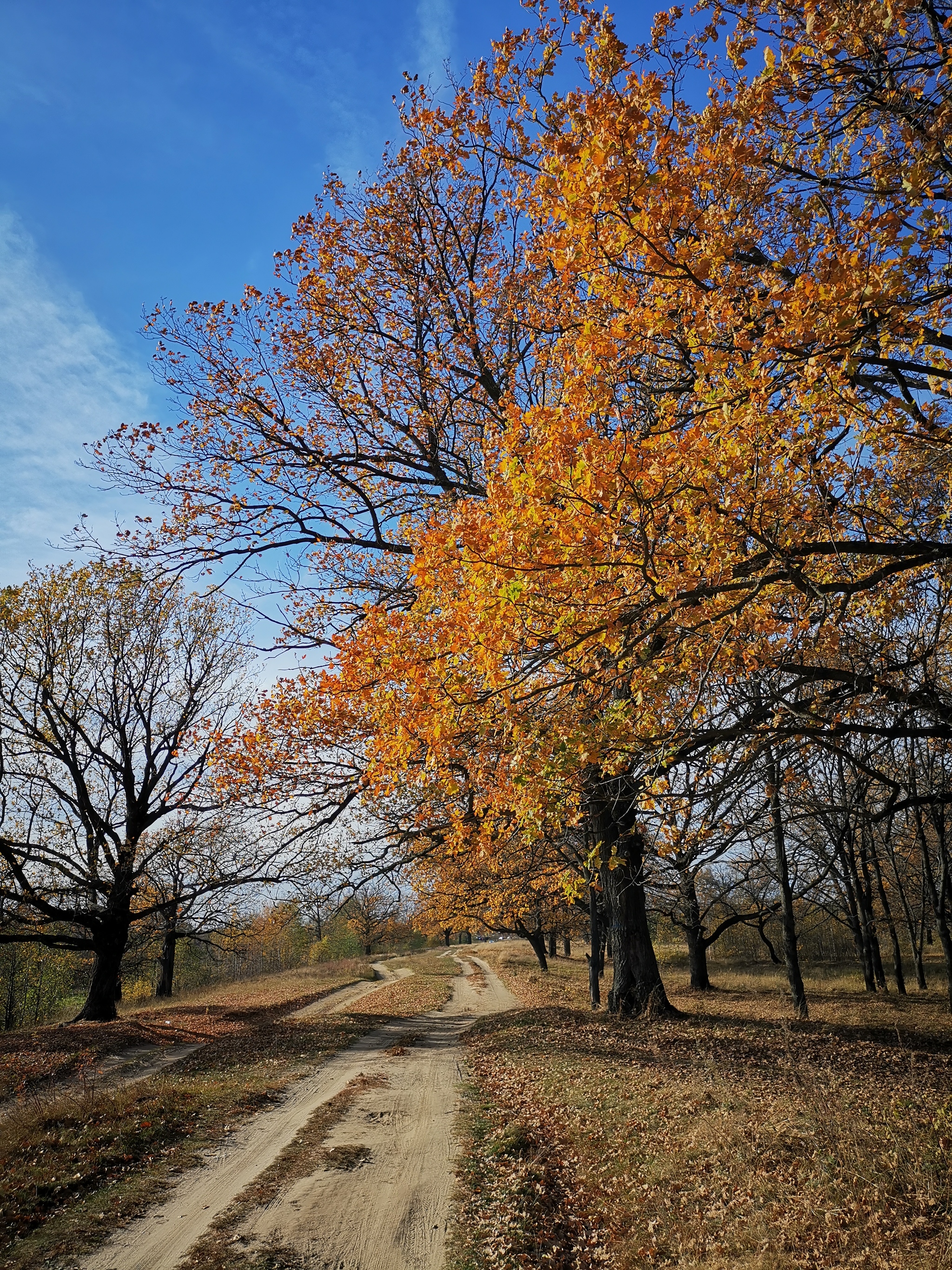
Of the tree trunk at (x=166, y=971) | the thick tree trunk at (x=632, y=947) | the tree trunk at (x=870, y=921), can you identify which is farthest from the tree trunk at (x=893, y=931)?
the tree trunk at (x=166, y=971)

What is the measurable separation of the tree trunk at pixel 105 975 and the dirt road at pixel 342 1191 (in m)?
12.9

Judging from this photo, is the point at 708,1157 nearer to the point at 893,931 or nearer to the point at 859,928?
the point at 859,928

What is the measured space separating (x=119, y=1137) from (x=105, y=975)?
14.8 metres

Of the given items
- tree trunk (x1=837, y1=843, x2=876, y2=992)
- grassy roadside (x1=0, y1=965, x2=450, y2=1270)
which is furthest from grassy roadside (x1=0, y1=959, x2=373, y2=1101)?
tree trunk (x1=837, y1=843, x2=876, y2=992)

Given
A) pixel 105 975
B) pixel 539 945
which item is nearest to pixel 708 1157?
pixel 105 975

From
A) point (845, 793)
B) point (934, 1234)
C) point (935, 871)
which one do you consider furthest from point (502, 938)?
point (934, 1234)

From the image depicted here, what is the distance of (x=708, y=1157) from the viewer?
19.9 ft

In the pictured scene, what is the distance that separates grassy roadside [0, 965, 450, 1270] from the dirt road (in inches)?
15.6

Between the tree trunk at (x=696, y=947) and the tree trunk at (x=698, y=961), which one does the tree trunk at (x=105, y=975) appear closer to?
the tree trunk at (x=696, y=947)

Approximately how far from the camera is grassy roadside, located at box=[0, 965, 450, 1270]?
236 inches

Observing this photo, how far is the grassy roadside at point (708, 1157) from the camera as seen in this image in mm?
4664

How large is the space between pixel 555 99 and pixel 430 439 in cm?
674

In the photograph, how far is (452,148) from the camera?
1077 cm

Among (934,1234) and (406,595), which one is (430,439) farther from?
(934,1234)
